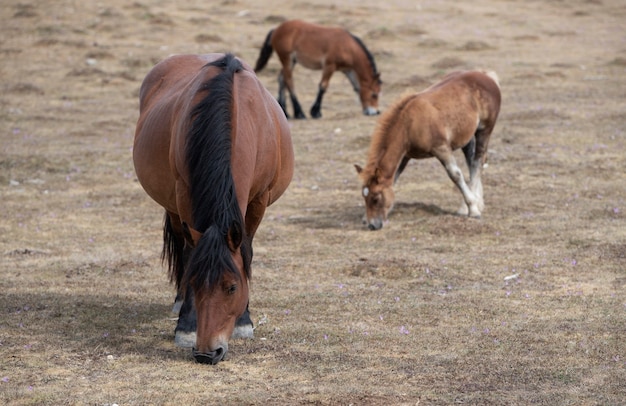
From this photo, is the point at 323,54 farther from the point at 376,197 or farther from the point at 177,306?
the point at 177,306

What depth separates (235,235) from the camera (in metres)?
5.24

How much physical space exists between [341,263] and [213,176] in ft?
12.8

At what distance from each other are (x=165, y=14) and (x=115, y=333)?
22219 millimetres

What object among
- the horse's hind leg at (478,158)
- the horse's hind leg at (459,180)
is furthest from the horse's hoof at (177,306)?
the horse's hind leg at (478,158)

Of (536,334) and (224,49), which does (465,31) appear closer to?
(224,49)

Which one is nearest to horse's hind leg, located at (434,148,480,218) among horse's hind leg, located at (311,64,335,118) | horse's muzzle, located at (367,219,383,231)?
horse's muzzle, located at (367,219,383,231)

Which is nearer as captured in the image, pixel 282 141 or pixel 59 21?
pixel 282 141

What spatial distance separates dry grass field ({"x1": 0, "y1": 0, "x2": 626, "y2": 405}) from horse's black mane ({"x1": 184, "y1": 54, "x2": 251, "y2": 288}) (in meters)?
0.71

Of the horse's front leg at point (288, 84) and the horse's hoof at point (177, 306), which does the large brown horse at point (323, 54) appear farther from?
the horse's hoof at point (177, 306)

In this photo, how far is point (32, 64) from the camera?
72.1ft

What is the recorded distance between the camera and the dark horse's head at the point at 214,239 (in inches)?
202

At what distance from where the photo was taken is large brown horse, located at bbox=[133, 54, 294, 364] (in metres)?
5.20

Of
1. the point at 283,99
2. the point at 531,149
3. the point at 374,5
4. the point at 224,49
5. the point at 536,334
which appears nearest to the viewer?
the point at 536,334

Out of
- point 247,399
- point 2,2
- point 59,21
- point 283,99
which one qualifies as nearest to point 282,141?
point 247,399
